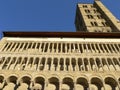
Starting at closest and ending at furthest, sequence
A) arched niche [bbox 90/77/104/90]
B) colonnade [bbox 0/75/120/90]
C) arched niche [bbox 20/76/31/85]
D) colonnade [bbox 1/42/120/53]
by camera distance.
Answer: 1. colonnade [bbox 0/75/120/90]
2. arched niche [bbox 90/77/104/90]
3. arched niche [bbox 20/76/31/85]
4. colonnade [bbox 1/42/120/53]

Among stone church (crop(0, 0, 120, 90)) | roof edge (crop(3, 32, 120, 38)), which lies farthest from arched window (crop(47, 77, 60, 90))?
roof edge (crop(3, 32, 120, 38))

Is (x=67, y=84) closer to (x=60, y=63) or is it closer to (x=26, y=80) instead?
(x=60, y=63)

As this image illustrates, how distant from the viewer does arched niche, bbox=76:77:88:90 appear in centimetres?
A: 1473

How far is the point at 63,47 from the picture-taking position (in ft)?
66.3

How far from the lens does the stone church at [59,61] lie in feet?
49.1

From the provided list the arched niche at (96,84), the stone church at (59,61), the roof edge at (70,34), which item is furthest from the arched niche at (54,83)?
the roof edge at (70,34)

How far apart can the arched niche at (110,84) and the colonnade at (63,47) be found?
13.6 ft

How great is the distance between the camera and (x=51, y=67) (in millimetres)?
16469

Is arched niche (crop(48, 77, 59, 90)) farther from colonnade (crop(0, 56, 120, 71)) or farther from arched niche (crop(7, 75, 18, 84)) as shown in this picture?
arched niche (crop(7, 75, 18, 84))

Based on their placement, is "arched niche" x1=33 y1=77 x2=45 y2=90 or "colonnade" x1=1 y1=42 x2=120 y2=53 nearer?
"arched niche" x1=33 y1=77 x2=45 y2=90

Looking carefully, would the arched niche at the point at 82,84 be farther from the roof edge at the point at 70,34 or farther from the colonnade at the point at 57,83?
the roof edge at the point at 70,34

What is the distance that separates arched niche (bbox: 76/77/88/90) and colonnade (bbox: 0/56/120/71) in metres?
1.20

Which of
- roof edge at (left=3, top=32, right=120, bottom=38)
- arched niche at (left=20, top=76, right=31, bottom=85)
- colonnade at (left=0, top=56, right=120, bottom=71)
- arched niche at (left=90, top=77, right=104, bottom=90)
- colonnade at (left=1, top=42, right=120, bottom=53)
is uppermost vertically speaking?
roof edge at (left=3, top=32, right=120, bottom=38)

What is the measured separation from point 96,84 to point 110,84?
3.44 feet
